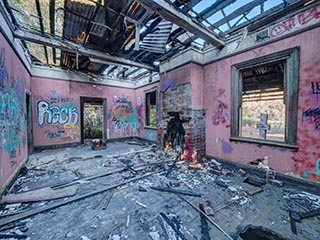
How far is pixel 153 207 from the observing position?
7.55 feet

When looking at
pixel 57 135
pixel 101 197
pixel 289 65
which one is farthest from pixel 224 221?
pixel 57 135

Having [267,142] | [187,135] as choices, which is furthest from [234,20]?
[187,135]

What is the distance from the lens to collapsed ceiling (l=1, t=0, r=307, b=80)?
9.41ft

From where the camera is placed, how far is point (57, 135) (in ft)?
20.8

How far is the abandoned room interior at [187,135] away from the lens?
6.58ft

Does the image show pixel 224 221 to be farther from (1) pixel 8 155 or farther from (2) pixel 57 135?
(2) pixel 57 135

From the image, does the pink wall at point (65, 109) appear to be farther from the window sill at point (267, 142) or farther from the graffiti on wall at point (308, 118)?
the graffiti on wall at point (308, 118)

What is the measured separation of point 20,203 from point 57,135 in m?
4.56

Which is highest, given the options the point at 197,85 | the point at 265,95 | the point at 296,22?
the point at 296,22

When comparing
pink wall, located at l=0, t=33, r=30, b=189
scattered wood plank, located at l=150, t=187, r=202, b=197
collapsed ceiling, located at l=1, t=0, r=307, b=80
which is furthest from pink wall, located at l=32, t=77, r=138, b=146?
scattered wood plank, located at l=150, t=187, r=202, b=197

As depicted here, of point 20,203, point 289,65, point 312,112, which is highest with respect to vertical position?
point 289,65

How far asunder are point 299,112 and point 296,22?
1.75 meters

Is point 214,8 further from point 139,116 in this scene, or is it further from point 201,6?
point 139,116

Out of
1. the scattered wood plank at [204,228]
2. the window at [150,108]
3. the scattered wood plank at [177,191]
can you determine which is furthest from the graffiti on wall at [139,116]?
the scattered wood plank at [204,228]
